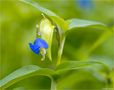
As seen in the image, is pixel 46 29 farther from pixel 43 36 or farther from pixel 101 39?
pixel 101 39

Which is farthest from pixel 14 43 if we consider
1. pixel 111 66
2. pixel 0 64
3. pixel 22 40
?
pixel 111 66

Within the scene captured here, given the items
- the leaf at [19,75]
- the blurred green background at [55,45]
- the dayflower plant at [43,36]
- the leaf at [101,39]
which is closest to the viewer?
the leaf at [19,75]

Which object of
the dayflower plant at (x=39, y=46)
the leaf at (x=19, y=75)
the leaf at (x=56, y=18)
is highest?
the leaf at (x=56, y=18)

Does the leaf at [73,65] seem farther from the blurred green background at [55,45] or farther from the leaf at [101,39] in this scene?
the leaf at [101,39]

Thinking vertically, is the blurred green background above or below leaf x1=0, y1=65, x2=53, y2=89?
below

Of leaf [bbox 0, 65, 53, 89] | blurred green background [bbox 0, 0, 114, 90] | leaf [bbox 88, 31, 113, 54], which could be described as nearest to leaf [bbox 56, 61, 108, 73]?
leaf [bbox 0, 65, 53, 89]

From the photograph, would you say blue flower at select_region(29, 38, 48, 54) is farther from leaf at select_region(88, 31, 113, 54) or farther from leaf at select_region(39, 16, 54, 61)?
leaf at select_region(88, 31, 113, 54)

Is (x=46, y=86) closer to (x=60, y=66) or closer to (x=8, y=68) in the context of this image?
(x=8, y=68)

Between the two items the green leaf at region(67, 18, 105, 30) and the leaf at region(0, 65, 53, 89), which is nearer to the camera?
the leaf at region(0, 65, 53, 89)

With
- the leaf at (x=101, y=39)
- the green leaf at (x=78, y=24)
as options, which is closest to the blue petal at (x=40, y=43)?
the green leaf at (x=78, y=24)
